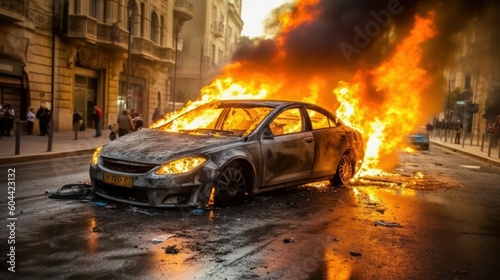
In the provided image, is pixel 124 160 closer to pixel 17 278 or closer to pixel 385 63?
pixel 17 278

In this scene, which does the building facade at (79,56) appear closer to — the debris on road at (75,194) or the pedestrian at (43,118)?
the pedestrian at (43,118)

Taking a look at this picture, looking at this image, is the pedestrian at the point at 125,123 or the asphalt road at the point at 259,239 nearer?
the asphalt road at the point at 259,239

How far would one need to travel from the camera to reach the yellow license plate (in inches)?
201

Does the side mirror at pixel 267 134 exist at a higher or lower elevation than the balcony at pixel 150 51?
lower

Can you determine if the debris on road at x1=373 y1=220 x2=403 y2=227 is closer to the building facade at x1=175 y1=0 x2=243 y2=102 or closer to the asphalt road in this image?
the asphalt road

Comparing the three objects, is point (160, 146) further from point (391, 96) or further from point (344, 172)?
point (391, 96)

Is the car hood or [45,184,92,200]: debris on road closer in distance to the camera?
the car hood

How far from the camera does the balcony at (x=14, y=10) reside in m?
17.4

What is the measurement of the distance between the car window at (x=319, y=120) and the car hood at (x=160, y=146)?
208 centimetres

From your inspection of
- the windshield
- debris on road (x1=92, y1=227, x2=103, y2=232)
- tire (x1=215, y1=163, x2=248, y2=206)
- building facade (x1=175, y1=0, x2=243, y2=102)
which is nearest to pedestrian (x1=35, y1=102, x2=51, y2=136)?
the windshield

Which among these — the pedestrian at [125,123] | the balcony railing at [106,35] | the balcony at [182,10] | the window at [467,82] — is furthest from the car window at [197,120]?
the window at [467,82]

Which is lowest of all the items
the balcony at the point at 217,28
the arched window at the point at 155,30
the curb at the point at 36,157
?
the curb at the point at 36,157

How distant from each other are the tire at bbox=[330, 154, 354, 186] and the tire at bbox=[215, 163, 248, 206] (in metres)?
2.53

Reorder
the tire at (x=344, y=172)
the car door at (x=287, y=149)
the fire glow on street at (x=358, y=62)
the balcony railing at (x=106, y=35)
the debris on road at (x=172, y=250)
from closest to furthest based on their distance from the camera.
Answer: the debris on road at (x=172, y=250) < the car door at (x=287, y=149) < the tire at (x=344, y=172) < the fire glow on street at (x=358, y=62) < the balcony railing at (x=106, y=35)
